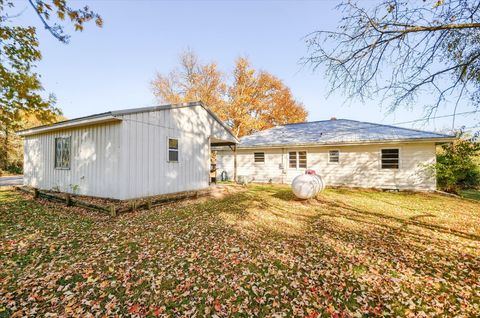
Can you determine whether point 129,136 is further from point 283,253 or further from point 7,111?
point 283,253

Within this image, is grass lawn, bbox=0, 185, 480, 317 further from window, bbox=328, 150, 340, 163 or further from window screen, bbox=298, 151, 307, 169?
window screen, bbox=298, 151, 307, 169

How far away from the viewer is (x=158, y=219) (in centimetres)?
702

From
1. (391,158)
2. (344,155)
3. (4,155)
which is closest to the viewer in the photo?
(391,158)

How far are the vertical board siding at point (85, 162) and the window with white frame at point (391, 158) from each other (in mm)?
14664

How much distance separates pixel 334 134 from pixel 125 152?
13.7 meters

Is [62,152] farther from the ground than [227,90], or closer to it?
closer to it

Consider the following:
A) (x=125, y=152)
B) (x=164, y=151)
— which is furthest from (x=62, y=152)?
(x=164, y=151)

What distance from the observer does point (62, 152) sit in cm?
1042

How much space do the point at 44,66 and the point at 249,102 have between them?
2183 cm

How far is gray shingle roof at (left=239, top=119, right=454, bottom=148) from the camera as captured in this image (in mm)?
13500

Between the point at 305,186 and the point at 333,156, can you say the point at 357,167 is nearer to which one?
the point at 333,156

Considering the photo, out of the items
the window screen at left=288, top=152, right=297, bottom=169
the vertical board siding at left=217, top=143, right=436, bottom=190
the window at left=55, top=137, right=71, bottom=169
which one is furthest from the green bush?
the window at left=55, top=137, right=71, bottom=169

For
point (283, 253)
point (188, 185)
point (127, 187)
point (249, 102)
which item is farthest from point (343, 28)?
point (249, 102)

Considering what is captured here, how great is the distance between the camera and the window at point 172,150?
10.2 m
